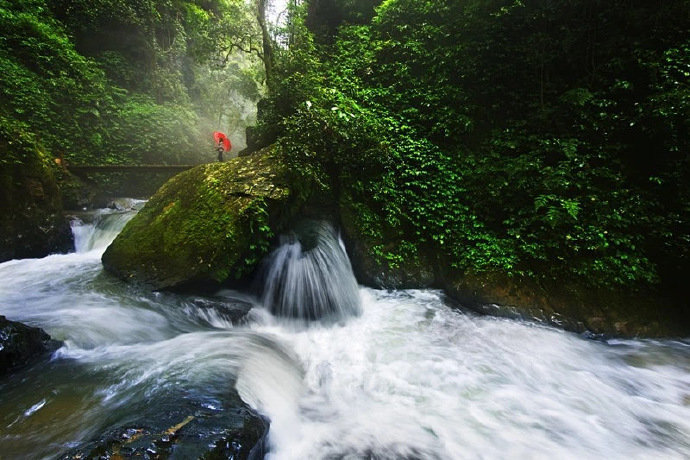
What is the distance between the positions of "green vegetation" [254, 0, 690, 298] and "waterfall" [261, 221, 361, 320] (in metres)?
1.06

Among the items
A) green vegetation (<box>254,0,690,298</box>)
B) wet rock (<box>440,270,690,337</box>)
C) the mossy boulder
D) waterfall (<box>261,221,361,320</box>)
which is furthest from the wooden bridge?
wet rock (<box>440,270,690,337</box>)

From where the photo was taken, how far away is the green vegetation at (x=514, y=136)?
5.03m

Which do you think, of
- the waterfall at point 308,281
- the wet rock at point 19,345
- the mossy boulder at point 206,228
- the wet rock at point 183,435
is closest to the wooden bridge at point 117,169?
the mossy boulder at point 206,228

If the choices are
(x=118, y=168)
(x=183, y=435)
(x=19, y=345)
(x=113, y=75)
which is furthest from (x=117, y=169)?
(x=183, y=435)

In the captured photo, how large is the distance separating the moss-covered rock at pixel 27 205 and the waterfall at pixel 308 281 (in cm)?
509

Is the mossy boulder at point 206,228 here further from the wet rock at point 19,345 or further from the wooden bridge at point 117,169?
the wooden bridge at point 117,169

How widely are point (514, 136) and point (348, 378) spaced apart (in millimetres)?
5736

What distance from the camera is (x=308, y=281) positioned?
5.34 m

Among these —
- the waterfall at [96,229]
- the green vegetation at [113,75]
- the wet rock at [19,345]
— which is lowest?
the wet rock at [19,345]

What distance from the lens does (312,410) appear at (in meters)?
3.18

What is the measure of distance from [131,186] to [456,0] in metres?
11.7

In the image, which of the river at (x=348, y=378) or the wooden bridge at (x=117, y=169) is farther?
the wooden bridge at (x=117, y=169)

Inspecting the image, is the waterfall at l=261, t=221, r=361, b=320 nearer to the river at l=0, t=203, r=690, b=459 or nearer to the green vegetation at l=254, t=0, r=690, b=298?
the river at l=0, t=203, r=690, b=459

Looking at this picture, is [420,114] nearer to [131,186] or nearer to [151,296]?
[151,296]
